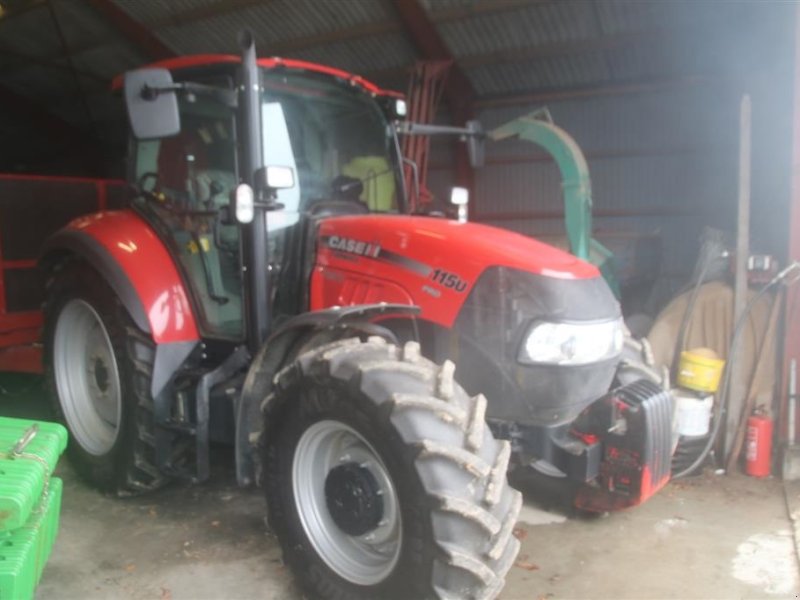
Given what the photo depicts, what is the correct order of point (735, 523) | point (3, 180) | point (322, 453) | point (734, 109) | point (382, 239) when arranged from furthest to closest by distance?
point (734, 109)
point (3, 180)
point (735, 523)
point (382, 239)
point (322, 453)

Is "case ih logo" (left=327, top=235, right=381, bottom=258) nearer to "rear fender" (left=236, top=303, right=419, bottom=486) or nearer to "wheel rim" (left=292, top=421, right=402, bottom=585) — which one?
"rear fender" (left=236, top=303, right=419, bottom=486)

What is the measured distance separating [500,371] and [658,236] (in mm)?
5900

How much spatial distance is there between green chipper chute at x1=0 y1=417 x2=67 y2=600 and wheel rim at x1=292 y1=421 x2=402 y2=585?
2.89 feet

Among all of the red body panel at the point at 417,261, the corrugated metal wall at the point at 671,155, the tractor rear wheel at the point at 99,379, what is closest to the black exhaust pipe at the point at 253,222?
the red body panel at the point at 417,261

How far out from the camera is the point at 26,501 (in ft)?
7.59

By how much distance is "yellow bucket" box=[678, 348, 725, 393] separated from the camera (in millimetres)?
4500

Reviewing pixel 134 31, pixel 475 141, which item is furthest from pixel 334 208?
pixel 134 31

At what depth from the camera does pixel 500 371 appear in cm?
278

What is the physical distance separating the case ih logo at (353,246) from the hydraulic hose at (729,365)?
2401 mm

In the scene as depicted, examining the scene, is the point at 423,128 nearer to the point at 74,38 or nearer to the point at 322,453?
the point at 322,453

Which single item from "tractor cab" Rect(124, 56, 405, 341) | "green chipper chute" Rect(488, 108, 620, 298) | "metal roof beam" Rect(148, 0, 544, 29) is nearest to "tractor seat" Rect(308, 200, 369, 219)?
"tractor cab" Rect(124, 56, 405, 341)

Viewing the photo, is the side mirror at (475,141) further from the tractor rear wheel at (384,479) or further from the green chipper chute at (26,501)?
the green chipper chute at (26,501)

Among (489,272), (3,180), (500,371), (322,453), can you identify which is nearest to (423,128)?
(489,272)

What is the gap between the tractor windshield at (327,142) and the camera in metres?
3.30
